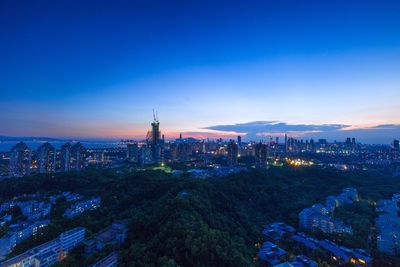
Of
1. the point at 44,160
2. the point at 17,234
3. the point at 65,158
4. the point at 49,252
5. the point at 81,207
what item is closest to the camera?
the point at 49,252

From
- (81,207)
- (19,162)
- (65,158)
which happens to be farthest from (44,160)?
(81,207)

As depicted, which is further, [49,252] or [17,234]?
A: [17,234]

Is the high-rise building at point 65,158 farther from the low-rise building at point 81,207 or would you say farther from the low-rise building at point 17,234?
the low-rise building at point 17,234

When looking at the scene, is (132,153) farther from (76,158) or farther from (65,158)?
(65,158)

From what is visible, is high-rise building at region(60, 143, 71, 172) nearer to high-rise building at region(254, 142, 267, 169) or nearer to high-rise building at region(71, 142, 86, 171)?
high-rise building at region(71, 142, 86, 171)

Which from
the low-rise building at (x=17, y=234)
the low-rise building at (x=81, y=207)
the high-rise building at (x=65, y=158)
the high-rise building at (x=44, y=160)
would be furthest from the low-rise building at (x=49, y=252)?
the high-rise building at (x=44, y=160)

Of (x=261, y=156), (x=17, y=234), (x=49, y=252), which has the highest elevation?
(x=261, y=156)

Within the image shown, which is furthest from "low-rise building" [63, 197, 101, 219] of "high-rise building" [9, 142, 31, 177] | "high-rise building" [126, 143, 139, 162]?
"high-rise building" [126, 143, 139, 162]
